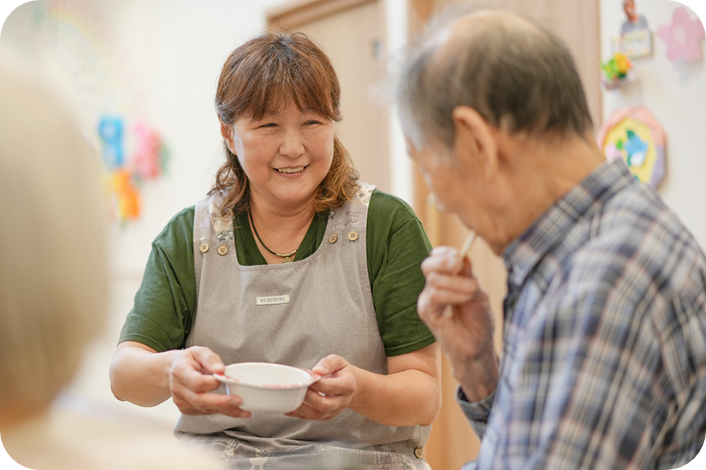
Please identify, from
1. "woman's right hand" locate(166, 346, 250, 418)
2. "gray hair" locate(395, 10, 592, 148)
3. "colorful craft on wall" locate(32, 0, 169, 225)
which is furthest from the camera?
"colorful craft on wall" locate(32, 0, 169, 225)

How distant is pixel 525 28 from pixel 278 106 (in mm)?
658

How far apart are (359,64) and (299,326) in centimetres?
214

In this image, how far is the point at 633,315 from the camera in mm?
678

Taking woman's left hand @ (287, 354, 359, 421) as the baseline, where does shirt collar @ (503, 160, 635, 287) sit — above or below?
above

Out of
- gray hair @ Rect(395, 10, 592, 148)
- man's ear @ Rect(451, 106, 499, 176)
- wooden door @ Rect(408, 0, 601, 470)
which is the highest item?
gray hair @ Rect(395, 10, 592, 148)

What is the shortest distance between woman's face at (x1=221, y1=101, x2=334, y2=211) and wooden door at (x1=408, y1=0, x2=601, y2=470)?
2.99 ft

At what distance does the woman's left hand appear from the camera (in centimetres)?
113

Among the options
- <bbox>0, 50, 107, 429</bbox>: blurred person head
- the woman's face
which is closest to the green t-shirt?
the woman's face

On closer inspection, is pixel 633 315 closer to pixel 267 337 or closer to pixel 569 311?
pixel 569 311

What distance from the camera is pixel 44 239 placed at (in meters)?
0.53

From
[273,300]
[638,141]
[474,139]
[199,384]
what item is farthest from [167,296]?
[638,141]

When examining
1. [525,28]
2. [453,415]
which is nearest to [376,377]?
[525,28]

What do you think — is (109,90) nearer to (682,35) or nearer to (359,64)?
(359,64)

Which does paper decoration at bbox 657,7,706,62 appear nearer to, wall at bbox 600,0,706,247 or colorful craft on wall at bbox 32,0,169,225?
wall at bbox 600,0,706,247
